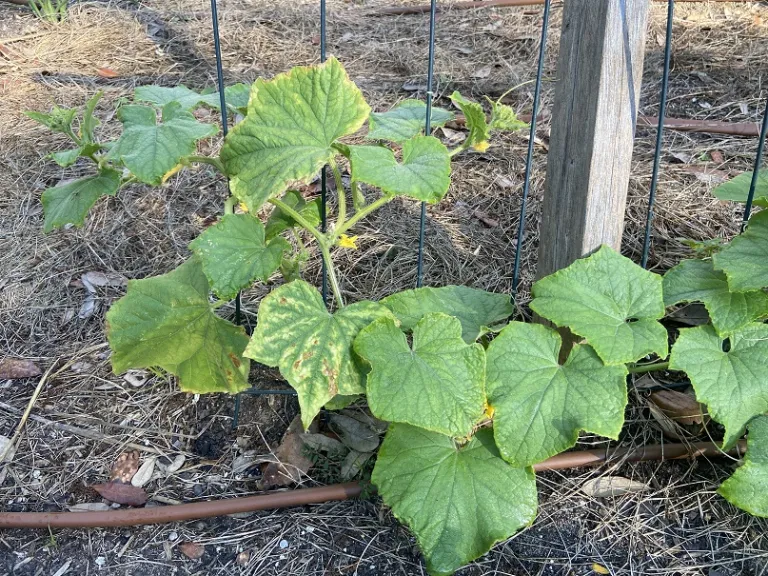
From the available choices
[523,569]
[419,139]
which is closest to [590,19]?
[419,139]

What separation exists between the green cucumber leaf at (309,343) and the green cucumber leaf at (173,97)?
0.52 meters

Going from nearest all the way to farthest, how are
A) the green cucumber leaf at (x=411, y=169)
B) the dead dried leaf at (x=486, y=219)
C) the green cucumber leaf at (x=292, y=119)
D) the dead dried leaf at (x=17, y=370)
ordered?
1. the green cucumber leaf at (x=411, y=169)
2. the green cucumber leaf at (x=292, y=119)
3. the dead dried leaf at (x=17, y=370)
4. the dead dried leaf at (x=486, y=219)

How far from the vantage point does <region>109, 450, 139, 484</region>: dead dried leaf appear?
1.89 metres

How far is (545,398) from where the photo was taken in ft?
5.22

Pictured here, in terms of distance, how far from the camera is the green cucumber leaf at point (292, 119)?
1.58 metres

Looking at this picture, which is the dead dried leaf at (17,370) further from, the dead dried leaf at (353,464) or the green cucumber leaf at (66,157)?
Result: the dead dried leaf at (353,464)

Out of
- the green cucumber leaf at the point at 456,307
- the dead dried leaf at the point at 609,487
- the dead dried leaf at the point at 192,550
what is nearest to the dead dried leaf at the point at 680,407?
the dead dried leaf at the point at 609,487

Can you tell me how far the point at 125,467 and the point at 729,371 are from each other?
57.3 inches

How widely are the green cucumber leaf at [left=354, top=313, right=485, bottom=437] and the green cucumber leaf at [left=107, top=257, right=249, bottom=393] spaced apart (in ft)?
1.14

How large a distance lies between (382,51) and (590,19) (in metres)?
1.91

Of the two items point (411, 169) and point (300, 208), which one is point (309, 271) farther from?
point (411, 169)

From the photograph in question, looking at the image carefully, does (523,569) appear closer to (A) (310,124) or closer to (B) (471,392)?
(B) (471,392)

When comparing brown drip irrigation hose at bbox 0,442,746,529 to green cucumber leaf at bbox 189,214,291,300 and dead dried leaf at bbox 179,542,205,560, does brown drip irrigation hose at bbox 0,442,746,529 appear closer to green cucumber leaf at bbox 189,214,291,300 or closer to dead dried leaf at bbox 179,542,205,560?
dead dried leaf at bbox 179,542,205,560

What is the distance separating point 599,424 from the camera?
155 centimetres
